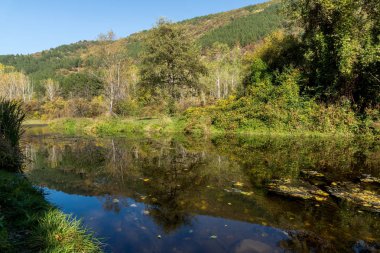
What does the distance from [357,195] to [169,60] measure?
2856cm

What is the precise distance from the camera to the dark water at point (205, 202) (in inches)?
208

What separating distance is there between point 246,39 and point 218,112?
89.6 meters

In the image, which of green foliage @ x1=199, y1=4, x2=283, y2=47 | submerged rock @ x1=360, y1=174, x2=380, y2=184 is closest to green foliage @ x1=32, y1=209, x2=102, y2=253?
submerged rock @ x1=360, y1=174, x2=380, y2=184

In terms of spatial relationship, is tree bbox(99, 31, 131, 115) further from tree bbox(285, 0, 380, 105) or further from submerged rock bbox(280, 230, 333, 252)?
submerged rock bbox(280, 230, 333, 252)

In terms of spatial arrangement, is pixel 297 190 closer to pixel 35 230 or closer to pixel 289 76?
pixel 35 230

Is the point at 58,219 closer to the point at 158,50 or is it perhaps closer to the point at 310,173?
the point at 310,173

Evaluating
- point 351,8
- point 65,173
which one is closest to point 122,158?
point 65,173

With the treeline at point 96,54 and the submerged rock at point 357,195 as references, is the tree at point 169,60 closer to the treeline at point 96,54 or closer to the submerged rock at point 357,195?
the treeline at point 96,54

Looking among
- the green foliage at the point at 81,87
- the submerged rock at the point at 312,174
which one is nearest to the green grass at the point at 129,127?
the submerged rock at the point at 312,174

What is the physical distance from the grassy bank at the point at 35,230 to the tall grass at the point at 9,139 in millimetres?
3327

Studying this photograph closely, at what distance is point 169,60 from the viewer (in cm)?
3384

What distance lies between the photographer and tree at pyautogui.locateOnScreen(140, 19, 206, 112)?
3319cm

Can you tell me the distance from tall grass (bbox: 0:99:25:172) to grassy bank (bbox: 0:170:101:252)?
3.33 m

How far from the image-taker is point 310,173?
32.7ft
